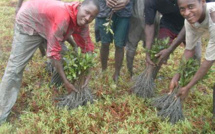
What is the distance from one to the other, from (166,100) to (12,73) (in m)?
→ 2.07

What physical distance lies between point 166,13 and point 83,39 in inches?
49.7

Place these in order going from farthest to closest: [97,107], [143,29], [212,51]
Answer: [143,29]
[97,107]
[212,51]

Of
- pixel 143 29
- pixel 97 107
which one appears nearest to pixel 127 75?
pixel 143 29


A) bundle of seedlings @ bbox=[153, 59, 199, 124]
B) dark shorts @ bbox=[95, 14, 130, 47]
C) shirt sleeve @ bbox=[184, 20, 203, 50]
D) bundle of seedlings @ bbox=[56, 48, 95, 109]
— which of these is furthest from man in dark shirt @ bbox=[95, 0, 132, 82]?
bundle of seedlings @ bbox=[153, 59, 199, 124]

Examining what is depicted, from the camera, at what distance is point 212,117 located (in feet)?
11.1

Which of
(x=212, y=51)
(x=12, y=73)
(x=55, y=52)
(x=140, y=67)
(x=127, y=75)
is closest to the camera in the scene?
(x=212, y=51)

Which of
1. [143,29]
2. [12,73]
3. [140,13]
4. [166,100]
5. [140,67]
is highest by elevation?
[140,13]

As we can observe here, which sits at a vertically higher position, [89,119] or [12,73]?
[12,73]

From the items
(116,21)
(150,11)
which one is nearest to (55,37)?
(116,21)

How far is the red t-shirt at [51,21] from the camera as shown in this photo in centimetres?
296

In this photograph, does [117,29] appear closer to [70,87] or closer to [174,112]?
[70,87]

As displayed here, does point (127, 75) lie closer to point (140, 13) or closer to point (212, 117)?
point (140, 13)

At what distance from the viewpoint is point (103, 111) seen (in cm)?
344

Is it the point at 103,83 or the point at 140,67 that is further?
the point at 140,67
